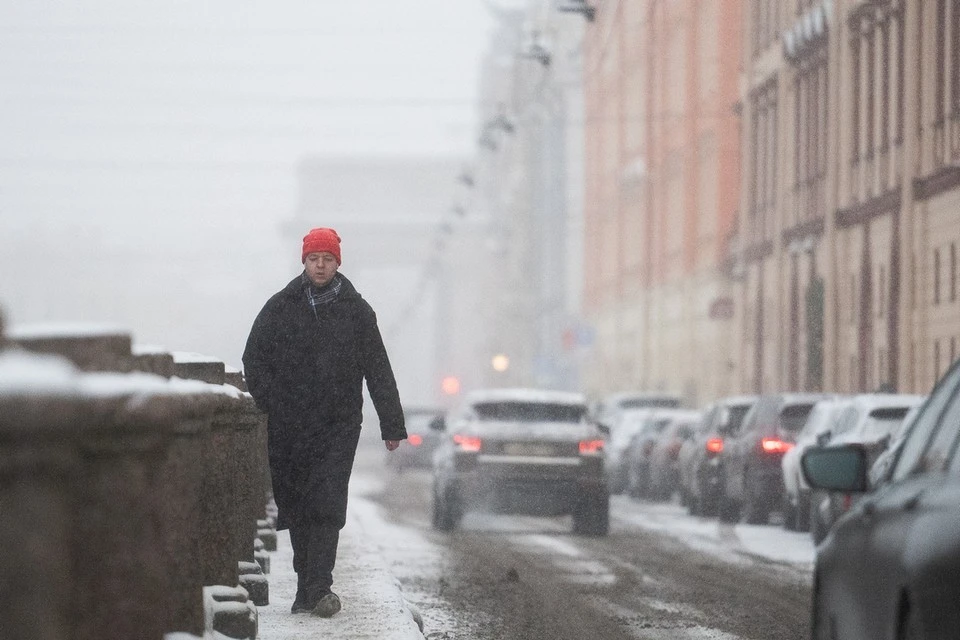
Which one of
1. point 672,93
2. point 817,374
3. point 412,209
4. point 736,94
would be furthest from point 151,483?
point 412,209

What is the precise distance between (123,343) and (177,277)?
3946 inches

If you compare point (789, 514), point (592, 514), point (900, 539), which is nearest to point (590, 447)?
point (592, 514)

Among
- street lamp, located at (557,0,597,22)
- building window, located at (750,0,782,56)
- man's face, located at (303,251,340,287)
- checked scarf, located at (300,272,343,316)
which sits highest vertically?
building window, located at (750,0,782,56)

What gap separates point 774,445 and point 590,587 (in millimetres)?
11053

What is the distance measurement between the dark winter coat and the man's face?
0.09 metres

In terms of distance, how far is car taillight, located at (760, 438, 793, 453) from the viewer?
25750 millimetres

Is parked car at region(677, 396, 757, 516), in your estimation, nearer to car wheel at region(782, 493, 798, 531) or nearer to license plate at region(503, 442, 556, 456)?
car wheel at region(782, 493, 798, 531)

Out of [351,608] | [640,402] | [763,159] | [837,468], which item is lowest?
[351,608]

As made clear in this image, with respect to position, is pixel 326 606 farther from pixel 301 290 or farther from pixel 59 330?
pixel 59 330

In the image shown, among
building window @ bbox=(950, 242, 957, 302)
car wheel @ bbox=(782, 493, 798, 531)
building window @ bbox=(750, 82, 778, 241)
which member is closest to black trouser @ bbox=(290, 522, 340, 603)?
car wheel @ bbox=(782, 493, 798, 531)

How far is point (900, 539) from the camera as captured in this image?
17.7 ft

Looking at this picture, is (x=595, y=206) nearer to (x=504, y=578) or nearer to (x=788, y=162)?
(x=788, y=162)

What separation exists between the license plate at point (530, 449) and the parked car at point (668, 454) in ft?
30.5

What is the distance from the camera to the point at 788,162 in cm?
4531
